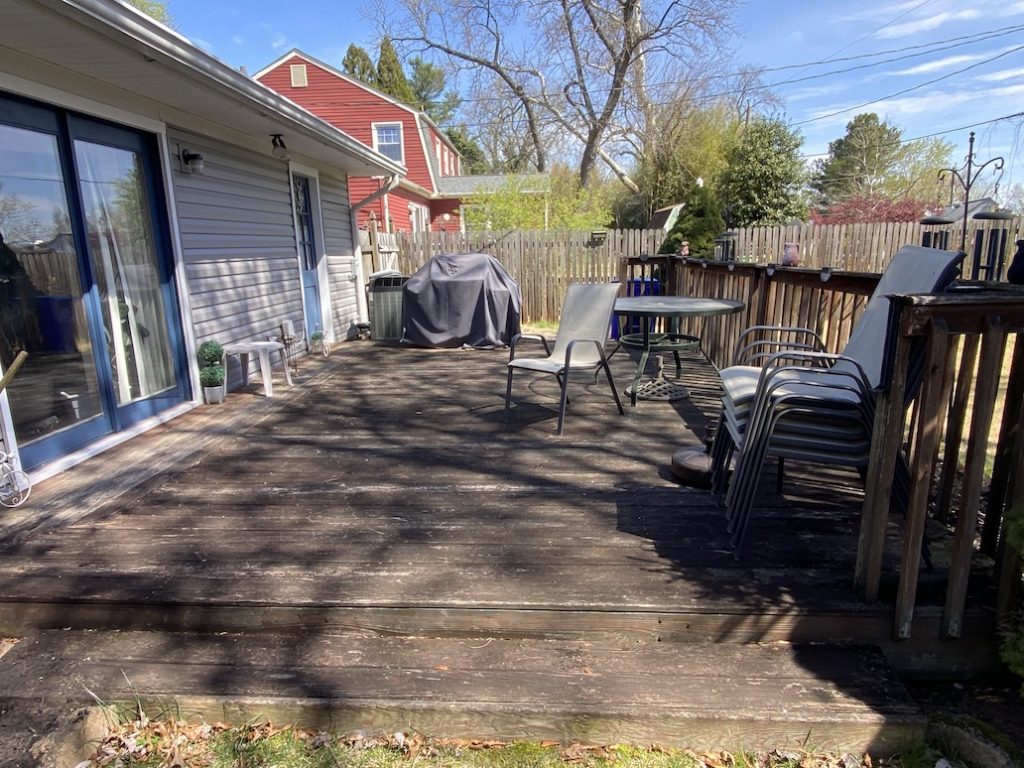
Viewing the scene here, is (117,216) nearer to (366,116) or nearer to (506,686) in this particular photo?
(506,686)

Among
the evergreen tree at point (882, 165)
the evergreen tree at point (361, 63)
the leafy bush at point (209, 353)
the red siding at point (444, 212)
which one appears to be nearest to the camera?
the leafy bush at point (209, 353)

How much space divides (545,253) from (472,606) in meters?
8.30

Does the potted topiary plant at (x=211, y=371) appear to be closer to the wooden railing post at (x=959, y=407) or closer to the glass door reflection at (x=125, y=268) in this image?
the glass door reflection at (x=125, y=268)

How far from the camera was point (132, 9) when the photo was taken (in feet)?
9.04

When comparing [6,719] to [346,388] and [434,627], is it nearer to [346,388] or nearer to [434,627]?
[434,627]

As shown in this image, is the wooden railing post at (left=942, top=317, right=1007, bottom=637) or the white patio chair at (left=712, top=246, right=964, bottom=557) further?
the white patio chair at (left=712, top=246, right=964, bottom=557)

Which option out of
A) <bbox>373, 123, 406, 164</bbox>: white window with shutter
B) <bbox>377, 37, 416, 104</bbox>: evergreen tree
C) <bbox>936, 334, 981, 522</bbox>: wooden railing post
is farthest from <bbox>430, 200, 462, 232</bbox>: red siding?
<bbox>936, 334, 981, 522</bbox>: wooden railing post

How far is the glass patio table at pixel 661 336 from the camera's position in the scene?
3850 millimetres

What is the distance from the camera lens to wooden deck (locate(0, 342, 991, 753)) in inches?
63.4

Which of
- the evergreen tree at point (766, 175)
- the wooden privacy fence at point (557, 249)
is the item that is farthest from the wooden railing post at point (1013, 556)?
the evergreen tree at point (766, 175)

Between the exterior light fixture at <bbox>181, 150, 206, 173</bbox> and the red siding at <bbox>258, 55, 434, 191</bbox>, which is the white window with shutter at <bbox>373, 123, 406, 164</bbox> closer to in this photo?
the red siding at <bbox>258, 55, 434, 191</bbox>

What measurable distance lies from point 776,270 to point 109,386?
4.29 metres

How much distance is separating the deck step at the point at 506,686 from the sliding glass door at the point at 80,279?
1871mm

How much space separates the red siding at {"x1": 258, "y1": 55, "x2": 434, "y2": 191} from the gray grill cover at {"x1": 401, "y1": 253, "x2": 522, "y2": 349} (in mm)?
12674
